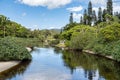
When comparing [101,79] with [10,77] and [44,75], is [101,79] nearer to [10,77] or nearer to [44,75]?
[44,75]

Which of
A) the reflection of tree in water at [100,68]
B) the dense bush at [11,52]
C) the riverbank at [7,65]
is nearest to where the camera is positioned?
the reflection of tree in water at [100,68]

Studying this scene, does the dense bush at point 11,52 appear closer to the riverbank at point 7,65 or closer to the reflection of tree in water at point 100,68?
the riverbank at point 7,65

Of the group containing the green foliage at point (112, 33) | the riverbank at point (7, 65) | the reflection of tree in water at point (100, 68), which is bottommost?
the reflection of tree in water at point (100, 68)

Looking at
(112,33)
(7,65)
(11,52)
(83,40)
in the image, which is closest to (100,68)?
(7,65)

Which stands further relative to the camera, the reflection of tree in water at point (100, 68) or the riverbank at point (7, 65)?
the riverbank at point (7, 65)

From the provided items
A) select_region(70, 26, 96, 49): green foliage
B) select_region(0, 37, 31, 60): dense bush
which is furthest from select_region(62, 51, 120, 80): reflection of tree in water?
select_region(70, 26, 96, 49): green foliage

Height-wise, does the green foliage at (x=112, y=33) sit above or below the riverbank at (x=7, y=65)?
above

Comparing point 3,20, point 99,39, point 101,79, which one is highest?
point 3,20

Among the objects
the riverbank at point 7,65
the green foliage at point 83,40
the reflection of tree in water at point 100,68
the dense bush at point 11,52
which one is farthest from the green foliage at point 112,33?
the riverbank at point 7,65

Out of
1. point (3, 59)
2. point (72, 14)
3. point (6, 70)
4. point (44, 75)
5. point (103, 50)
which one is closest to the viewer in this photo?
point (44, 75)

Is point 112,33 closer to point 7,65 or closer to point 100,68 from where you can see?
point 100,68

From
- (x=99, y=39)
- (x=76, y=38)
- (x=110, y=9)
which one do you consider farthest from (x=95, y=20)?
(x=99, y=39)

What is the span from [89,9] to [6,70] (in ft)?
272

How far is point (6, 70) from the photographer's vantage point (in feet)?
113
